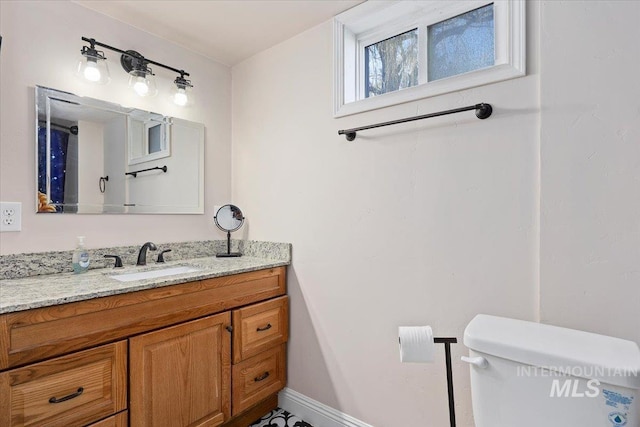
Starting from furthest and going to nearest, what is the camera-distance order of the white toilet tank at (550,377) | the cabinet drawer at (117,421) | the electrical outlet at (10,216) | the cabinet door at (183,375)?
the electrical outlet at (10,216), the cabinet door at (183,375), the cabinet drawer at (117,421), the white toilet tank at (550,377)

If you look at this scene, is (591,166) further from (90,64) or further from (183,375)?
(90,64)

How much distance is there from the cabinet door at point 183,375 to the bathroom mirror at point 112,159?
2.62 feet

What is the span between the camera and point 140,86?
1.79m

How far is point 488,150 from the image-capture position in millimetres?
1293

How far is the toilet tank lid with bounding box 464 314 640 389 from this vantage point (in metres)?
0.82

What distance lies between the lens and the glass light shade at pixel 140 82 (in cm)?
178

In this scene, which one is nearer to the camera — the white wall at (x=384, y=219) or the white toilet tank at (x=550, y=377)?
the white toilet tank at (x=550, y=377)

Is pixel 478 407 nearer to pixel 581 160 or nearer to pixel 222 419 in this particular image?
pixel 581 160

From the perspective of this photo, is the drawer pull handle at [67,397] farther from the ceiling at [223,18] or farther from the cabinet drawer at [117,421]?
the ceiling at [223,18]

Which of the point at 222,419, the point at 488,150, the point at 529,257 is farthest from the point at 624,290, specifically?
the point at 222,419

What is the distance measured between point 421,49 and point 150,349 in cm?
183

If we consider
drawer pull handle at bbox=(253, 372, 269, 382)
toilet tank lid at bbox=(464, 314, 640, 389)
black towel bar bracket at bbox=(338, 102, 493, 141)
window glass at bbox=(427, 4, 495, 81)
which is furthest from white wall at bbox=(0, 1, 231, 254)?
toilet tank lid at bbox=(464, 314, 640, 389)

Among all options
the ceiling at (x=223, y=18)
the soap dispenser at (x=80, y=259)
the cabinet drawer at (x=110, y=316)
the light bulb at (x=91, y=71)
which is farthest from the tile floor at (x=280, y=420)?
the ceiling at (x=223, y=18)

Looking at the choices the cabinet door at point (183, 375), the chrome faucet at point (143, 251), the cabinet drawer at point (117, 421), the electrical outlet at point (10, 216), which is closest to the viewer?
the cabinet drawer at point (117, 421)
